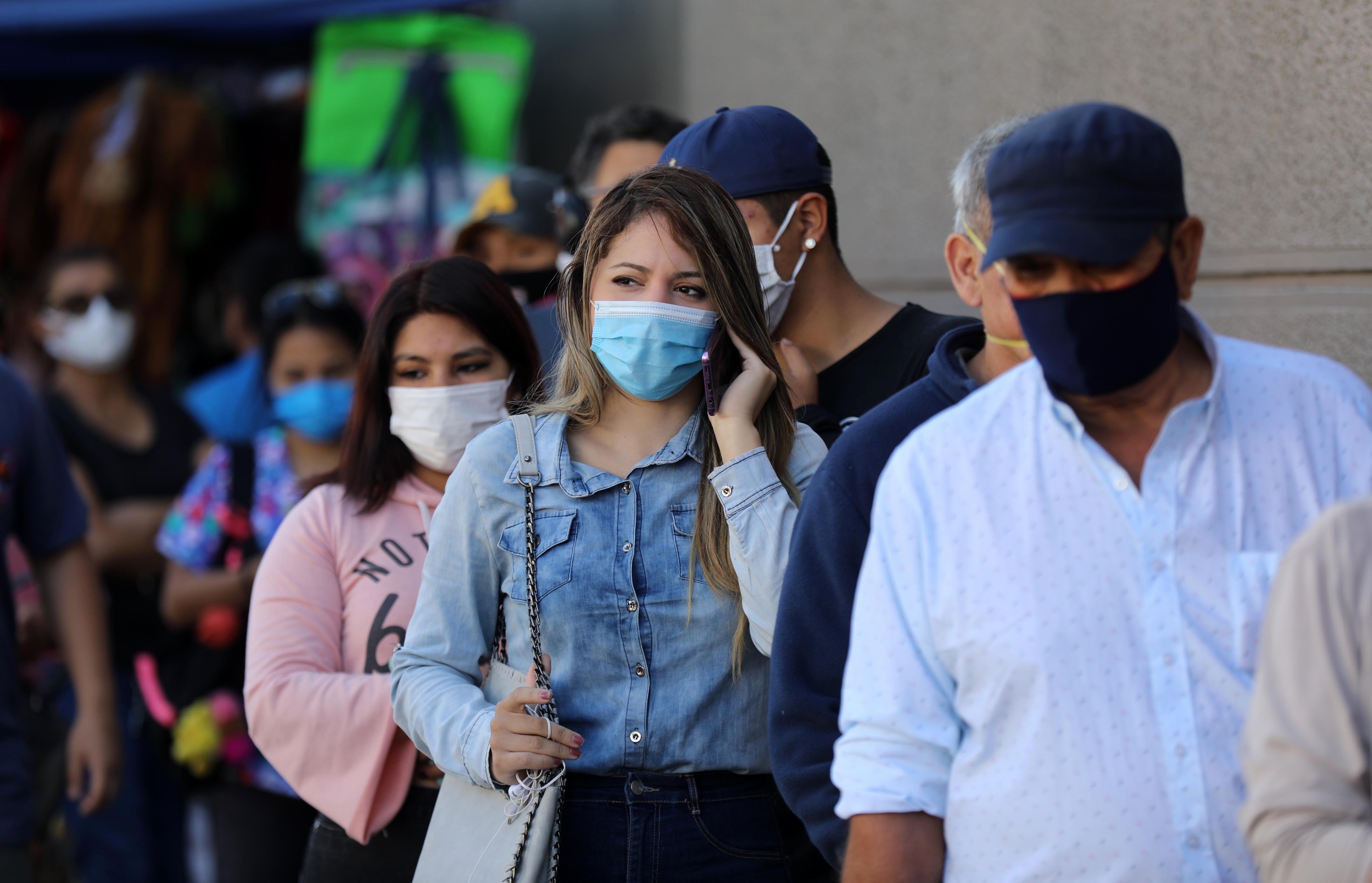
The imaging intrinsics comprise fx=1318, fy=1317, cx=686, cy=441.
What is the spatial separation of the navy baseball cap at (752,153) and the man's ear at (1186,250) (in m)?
1.18

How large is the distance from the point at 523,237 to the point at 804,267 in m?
1.45

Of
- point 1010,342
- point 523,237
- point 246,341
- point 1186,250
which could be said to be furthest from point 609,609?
point 246,341

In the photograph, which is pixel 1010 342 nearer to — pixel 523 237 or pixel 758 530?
pixel 758 530

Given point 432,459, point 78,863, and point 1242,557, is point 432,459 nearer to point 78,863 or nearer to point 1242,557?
point 1242,557

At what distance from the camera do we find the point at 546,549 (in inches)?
87.9

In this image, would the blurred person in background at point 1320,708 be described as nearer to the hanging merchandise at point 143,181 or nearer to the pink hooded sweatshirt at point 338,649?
the pink hooded sweatshirt at point 338,649

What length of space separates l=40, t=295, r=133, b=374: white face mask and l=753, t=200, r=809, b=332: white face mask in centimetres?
358

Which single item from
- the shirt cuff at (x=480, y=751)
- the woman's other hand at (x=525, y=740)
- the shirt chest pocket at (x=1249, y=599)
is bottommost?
the shirt cuff at (x=480, y=751)

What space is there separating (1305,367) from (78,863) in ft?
15.5

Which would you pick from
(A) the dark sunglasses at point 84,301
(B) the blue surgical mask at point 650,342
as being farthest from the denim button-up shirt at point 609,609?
(A) the dark sunglasses at point 84,301

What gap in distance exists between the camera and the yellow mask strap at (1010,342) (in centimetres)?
202

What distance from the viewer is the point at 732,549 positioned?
7.07 feet

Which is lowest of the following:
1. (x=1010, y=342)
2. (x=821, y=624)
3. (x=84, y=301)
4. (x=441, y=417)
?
(x=84, y=301)

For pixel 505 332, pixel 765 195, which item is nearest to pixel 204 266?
pixel 505 332
